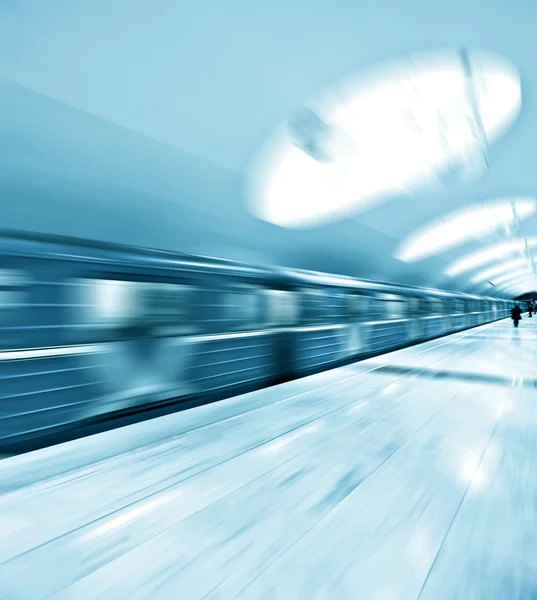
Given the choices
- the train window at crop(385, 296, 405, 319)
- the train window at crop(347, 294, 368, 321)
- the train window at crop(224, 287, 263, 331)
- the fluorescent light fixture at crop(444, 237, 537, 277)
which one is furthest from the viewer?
the fluorescent light fixture at crop(444, 237, 537, 277)

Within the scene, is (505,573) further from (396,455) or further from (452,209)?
(452,209)

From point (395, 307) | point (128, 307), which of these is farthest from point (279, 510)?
point (395, 307)

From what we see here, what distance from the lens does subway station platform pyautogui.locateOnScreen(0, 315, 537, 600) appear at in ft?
4.77

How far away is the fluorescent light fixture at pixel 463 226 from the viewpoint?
7620mm

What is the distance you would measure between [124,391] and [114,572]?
7.46 ft

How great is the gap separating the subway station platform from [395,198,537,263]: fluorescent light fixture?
198 inches

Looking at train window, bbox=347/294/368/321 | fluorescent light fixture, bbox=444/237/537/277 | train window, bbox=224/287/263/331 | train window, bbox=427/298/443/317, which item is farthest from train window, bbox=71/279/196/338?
train window, bbox=427/298/443/317

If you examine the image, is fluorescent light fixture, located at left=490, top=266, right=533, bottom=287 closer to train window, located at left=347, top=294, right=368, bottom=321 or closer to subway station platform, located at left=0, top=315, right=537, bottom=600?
train window, located at left=347, top=294, right=368, bottom=321

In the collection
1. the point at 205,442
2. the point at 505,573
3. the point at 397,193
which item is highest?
the point at 397,193

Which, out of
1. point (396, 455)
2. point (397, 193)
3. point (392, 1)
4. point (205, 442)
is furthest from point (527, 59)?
point (205, 442)

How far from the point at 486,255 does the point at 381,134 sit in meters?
10.9

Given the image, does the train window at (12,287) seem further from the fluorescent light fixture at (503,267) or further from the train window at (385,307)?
the fluorescent light fixture at (503,267)

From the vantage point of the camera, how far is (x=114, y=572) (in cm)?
150

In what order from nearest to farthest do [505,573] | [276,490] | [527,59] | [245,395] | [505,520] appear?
[505,573], [505,520], [276,490], [527,59], [245,395]
